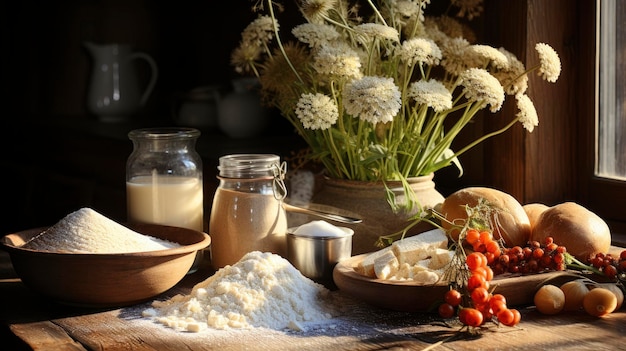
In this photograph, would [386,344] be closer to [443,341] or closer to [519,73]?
[443,341]

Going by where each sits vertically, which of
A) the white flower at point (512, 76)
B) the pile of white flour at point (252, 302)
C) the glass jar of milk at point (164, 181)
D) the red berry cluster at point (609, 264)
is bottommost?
the pile of white flour at point (252, 302)

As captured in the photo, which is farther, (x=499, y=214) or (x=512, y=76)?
(x=512, y=76)

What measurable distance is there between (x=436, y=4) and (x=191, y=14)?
54.4 inches

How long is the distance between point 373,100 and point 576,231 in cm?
34

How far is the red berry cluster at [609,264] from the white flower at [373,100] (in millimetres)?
341

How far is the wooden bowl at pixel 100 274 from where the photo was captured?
1.18 m

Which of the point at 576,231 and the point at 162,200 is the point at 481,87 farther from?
the point at 162,200

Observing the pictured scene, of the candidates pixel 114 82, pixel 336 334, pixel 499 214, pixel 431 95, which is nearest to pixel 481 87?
pixel 431 95

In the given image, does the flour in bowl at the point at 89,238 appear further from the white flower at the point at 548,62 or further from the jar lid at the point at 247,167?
the white flower at the point at 548,62

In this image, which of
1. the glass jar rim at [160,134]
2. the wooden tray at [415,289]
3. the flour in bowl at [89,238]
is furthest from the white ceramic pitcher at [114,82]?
the wooden tray at [415,289]

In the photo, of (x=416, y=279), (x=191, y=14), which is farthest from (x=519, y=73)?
(x=191, y=14)

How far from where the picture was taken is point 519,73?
1.42 m

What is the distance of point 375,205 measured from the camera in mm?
1411

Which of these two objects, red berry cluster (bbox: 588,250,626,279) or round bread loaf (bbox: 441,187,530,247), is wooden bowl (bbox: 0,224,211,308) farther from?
red berry cluster (bbox: 588,250,626,279)
